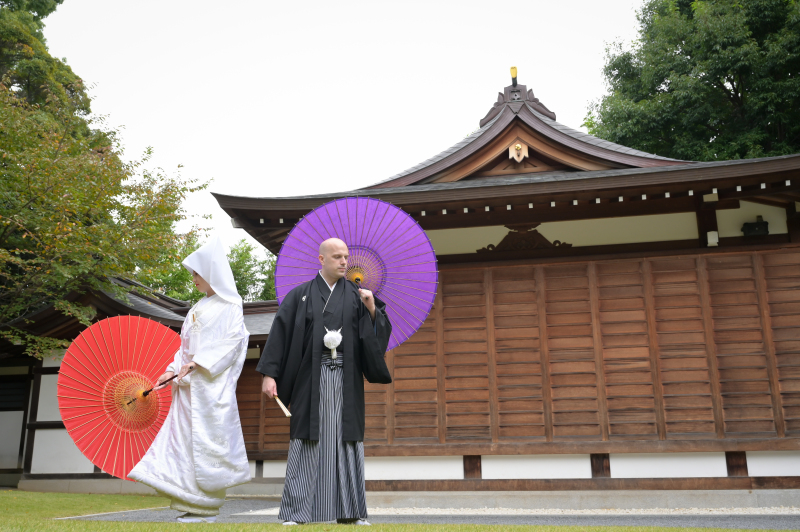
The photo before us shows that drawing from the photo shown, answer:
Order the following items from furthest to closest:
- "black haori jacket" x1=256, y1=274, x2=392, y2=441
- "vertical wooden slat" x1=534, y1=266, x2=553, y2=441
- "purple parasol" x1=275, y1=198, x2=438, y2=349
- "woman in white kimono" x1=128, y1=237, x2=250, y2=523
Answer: "vertical wooden slat" x1=534, y1=266, x2=553, y2=441 → "purple parasol" x1=275, y1=198, x2=438, y2=349 → "woman in white kimono" x1=128, y1=237, x2=250, y2=523 → "black haori jacket" x1=256, y1=274, x2=392, y2=441

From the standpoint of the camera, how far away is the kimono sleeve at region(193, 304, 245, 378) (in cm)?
405

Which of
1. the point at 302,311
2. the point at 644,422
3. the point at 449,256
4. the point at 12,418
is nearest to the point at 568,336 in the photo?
the point at 644,422

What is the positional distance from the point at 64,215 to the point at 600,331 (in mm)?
6936

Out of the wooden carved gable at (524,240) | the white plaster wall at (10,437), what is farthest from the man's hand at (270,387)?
the white plaster wall at (10,437)

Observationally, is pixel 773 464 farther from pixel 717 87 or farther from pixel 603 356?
pixel 717 87

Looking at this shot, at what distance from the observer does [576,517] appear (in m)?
6.33

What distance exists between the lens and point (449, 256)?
7.82 metres

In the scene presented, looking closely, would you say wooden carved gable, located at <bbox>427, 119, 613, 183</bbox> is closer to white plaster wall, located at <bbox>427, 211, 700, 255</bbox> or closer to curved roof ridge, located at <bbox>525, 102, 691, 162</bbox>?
curved roof ridge, located at <bbox>525, 102, 691, 162</bbox>

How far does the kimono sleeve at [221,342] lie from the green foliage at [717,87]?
15.5 metres

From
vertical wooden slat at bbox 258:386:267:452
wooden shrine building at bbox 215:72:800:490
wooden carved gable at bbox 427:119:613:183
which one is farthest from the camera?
vertical wooden slat at bbox 258:386:267:452

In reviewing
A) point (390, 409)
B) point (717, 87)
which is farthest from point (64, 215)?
point (717, 87)

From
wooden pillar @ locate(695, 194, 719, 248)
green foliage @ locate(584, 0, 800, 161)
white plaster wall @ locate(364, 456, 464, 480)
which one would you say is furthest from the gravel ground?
green foliage @ locate(584, 0, 800, 161)

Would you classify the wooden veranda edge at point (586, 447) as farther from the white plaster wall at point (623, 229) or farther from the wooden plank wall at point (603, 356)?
the white plaster wall at point (623, 229)

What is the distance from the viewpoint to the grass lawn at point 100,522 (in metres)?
3.10
